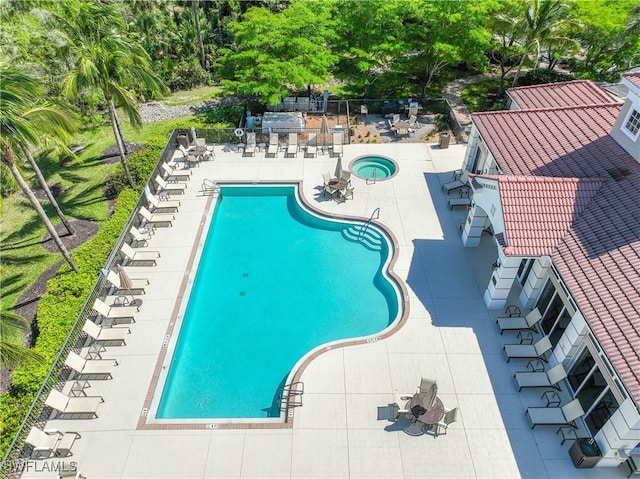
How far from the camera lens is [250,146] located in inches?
1139

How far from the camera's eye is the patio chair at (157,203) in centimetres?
2381

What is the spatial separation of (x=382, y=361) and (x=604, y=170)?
12.1m

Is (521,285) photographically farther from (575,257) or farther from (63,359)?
(63,359)

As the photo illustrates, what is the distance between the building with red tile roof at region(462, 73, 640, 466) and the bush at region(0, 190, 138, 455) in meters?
17.0

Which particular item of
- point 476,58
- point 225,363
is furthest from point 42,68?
point 476,58

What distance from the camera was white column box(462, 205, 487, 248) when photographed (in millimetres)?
20484

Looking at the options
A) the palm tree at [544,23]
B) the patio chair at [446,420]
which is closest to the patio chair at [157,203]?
the patio chair at [446,420]

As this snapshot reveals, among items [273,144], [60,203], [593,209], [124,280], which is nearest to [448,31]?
[273,144]

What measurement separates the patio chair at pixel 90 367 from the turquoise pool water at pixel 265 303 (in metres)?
2.34

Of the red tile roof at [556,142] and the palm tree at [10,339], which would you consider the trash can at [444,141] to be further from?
the palm tree at [10,339]

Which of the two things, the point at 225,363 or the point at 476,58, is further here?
the point at 476,58

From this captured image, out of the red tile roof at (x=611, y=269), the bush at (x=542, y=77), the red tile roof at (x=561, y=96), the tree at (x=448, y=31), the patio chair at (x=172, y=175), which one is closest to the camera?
the red tile roof at (x=611, y=269)

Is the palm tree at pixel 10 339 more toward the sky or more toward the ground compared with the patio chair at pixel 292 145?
more toward the sky

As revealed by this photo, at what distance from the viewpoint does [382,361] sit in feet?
55.4
